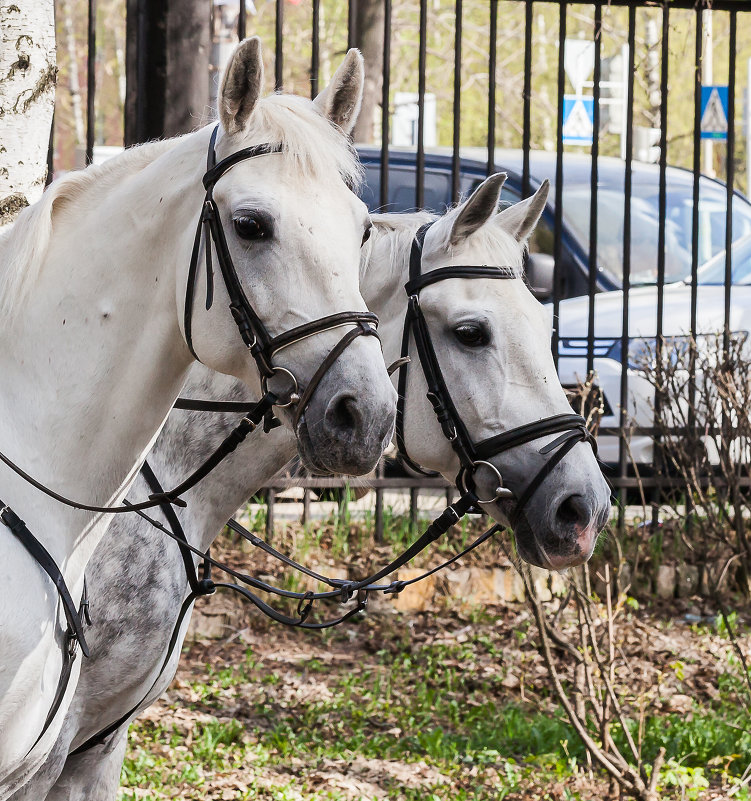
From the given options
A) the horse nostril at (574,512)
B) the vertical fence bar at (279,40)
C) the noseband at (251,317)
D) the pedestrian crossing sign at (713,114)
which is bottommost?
the horse nostril at (574,512)

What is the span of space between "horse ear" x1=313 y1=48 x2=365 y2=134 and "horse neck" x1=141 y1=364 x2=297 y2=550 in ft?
2.89

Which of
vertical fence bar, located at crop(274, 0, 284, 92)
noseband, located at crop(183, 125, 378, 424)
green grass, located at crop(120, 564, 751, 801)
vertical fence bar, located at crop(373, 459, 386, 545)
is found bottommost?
green grass, located at crop(120, 564, 751, 801)

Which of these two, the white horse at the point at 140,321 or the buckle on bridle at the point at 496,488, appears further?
the buckle on bridle at the point at 496,488

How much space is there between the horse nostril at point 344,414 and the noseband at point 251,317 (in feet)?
0.20

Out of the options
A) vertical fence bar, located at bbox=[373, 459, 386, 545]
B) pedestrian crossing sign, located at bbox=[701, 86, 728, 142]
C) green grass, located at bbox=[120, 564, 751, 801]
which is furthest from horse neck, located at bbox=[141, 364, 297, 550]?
pedestrian crossing sign, located at bbox=[701, 86, 728, 142]

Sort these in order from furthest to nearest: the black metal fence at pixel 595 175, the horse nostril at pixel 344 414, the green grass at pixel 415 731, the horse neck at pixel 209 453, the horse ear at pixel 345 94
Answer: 1. the black metal fence at pixel 595 175
2. the green grass at pixel 415 731
3. the horse neck at pixel 209 453
4. the horse ear at pixel 345 94
5. the horse nostril at pixel 344 414

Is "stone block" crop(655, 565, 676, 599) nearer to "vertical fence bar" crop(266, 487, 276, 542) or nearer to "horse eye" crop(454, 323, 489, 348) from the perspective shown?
"vertical fence bar" crop(266, 487, 276, 542)

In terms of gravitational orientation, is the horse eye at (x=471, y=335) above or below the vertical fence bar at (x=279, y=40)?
below

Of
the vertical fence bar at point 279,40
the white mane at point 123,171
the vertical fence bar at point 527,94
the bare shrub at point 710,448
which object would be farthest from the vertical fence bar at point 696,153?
the white mane at point 123,171

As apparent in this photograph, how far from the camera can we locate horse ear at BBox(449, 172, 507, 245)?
2941 millimetres

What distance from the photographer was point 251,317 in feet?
6.76

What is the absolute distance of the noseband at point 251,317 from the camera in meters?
2.01

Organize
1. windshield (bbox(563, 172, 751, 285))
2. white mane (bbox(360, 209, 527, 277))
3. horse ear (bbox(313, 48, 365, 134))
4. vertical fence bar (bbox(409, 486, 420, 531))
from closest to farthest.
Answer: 1. horse ear (bbox(313, 48, 365, 134))
2. white mane (bbox(360, 209, 527, 277))
3. vertical fence bar (bbox(409, 486, 420, 531))
4. windshield (bbox(563, 172, 751, 285))

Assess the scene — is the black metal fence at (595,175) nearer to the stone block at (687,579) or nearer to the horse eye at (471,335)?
the stone block at (687,579)
